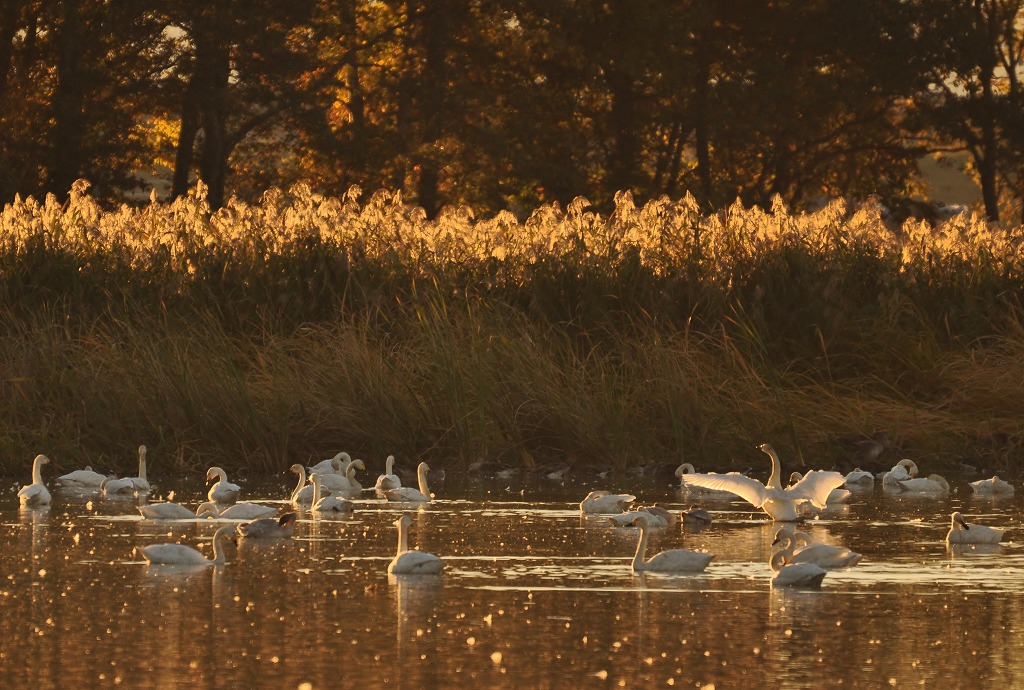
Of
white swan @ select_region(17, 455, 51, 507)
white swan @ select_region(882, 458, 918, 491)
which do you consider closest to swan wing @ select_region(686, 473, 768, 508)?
white swan @ select_region(882, 458, 918, 491)

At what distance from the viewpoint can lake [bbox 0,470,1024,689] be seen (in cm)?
731

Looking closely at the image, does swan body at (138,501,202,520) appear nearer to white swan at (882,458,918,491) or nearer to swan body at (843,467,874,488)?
swan body at (843,467,874,488)

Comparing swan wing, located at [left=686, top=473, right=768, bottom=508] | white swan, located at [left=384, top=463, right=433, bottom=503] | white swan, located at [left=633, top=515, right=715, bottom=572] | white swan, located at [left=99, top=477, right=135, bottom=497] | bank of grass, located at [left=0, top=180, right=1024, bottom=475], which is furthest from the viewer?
bank of grass, located at [left=0, top=180, right=1024, bottom=475]

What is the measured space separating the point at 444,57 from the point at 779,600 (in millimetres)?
42947

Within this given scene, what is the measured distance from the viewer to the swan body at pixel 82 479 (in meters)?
14.4

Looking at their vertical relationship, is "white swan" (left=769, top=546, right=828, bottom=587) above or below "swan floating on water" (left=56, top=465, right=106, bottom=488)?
below

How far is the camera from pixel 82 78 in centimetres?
4397

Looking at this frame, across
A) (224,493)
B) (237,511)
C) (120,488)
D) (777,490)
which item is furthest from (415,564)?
(120,488)

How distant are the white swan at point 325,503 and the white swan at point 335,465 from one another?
4.32ft

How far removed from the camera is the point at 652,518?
478 inches

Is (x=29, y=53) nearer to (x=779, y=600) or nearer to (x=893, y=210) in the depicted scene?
(x=893, y=210)

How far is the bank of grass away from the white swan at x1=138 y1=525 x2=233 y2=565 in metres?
5.57

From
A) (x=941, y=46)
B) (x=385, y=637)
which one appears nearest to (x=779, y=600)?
(x=385, y=637)

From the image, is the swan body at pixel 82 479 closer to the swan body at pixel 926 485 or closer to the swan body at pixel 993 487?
the swan body at pixel 926 485
